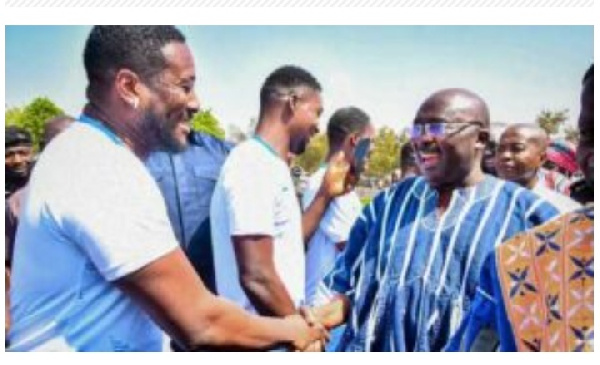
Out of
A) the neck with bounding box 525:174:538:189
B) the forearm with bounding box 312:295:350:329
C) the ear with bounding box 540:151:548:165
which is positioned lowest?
the forearm with bounding box 312:295:350:329

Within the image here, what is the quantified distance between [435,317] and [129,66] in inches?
59.6

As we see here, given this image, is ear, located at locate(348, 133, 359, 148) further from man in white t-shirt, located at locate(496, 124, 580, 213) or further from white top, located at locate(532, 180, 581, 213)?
white top, located at locate(532, 180, 581, 213)

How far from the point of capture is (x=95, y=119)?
3385mm

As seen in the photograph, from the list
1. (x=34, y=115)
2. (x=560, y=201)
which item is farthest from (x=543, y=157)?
(x=34, y=115)

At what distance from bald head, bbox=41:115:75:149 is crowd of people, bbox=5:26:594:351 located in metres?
0.01

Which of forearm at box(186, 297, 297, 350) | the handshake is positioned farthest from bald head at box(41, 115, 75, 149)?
the handshake

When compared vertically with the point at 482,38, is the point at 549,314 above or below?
below

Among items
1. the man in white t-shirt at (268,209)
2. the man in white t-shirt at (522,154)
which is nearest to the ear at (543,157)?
the man in white t-shirt at (522,154)

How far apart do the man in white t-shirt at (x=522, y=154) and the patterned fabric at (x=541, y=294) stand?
734mm

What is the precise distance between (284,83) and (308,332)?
101 centimetres

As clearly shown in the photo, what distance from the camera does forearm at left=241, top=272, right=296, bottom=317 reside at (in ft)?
11.7

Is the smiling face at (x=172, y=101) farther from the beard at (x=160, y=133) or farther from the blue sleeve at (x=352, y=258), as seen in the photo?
the blue sleeve at (x=352, y=258)

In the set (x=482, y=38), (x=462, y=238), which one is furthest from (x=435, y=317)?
(x=482, y=38)
